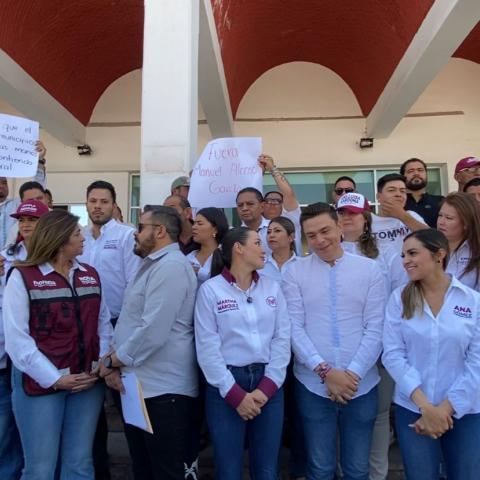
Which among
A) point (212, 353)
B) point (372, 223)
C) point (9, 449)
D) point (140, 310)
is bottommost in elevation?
point (9, 449)

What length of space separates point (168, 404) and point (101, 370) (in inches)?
16.6

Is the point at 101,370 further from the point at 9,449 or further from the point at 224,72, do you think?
the point at 224,72

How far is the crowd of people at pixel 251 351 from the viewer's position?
7.18 ft

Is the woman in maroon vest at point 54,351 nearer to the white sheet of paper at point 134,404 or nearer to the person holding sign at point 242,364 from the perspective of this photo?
the white sheet of paper at point 134,404

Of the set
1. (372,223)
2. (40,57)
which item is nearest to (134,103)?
(40,57)

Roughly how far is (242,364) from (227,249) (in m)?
0.64

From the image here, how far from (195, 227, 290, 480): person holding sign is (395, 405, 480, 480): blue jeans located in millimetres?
637

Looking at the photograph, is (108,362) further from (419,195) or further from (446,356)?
(419,195)

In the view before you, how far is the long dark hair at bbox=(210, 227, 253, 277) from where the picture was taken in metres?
2.57

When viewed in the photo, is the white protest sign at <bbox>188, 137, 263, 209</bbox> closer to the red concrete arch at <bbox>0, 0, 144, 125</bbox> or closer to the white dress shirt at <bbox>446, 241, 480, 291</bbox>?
the white dress shirt at <bbox>446, 241, 480, 291</bbox>

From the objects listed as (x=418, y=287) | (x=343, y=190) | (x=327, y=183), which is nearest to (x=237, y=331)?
(x=418, y=287)

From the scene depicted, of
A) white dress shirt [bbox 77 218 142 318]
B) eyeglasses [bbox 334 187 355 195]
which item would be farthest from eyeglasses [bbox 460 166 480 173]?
white dress shirt [bbox 77 218 142 318]

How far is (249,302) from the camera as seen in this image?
2473 millimetres

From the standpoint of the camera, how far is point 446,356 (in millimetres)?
2152
